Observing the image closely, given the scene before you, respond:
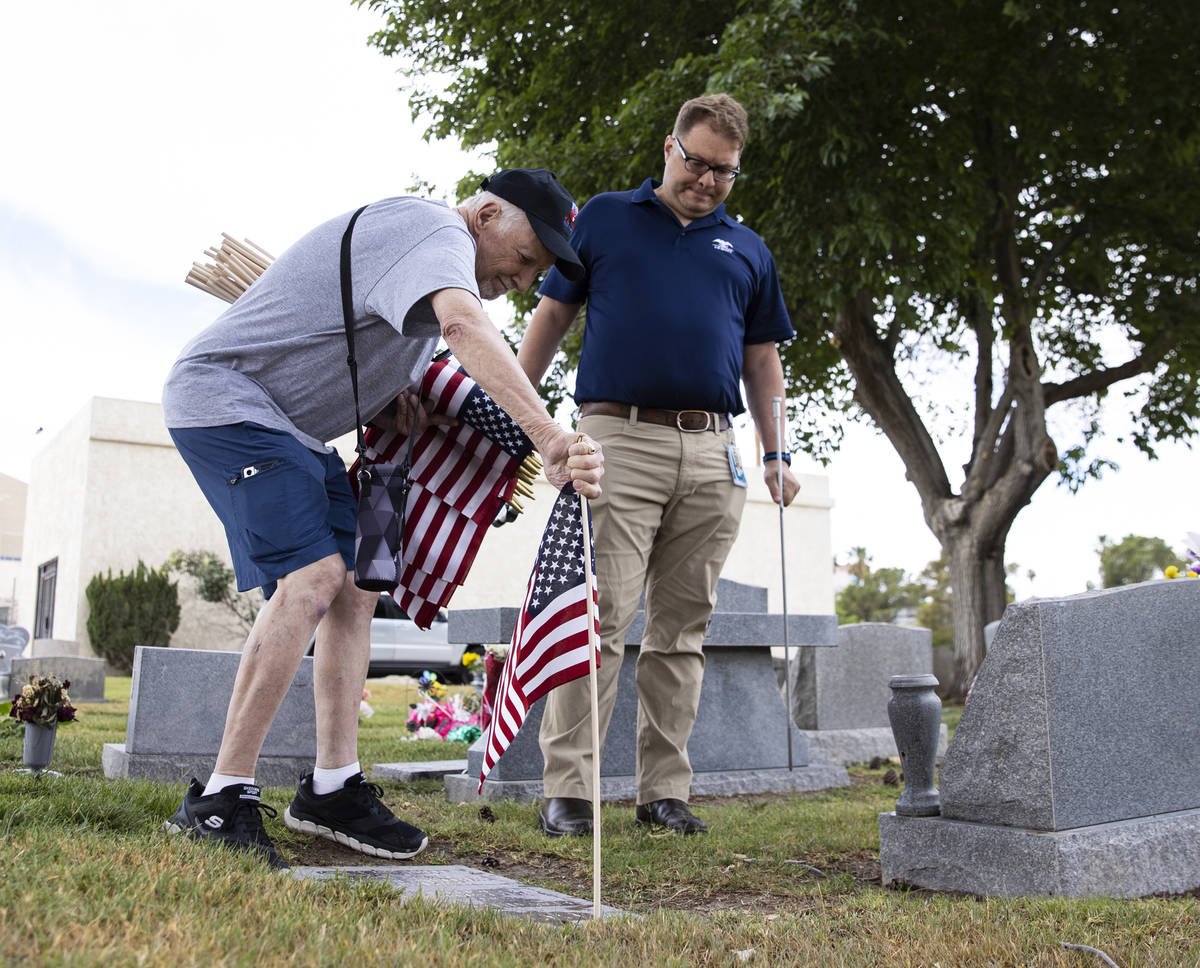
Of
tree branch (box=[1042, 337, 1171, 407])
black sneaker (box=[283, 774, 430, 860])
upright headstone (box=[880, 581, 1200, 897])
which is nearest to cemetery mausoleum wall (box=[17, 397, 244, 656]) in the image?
tree branch (box=[1042, 337, 1171, 407])

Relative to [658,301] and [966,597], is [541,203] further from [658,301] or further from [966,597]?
[966,597]

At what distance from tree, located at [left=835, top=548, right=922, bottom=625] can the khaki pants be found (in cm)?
3771

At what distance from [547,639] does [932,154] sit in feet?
27.1

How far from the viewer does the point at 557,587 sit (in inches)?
120

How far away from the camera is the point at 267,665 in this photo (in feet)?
8.54

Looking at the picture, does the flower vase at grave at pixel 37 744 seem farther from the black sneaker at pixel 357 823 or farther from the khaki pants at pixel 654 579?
the khaki pants at pixel 654 579

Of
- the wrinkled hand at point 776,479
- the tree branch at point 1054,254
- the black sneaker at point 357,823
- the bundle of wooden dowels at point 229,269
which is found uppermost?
the tree branch at point 1054,254

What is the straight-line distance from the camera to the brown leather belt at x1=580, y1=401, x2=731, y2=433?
3.70 meters

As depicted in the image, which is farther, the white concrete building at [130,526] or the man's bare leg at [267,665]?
the white concrete building at [130,526]

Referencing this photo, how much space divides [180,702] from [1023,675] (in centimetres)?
350

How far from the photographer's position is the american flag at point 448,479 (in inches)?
131

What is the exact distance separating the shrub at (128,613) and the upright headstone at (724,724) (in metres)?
17.1

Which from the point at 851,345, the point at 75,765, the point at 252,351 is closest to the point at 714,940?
the point at 252,351

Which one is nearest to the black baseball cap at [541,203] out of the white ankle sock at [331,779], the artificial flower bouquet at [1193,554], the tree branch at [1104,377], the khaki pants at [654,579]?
the khaki pants at [654,579]
